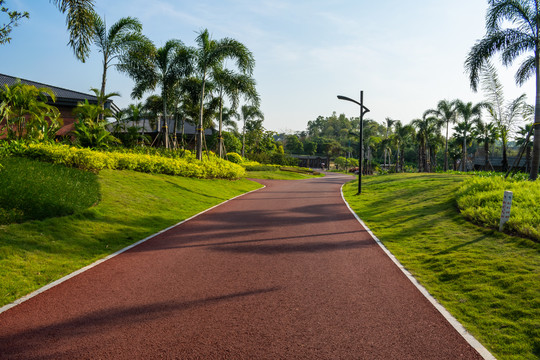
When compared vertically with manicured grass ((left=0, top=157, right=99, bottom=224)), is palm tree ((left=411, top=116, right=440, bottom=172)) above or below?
above

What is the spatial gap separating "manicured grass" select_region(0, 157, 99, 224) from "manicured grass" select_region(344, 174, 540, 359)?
8112mm

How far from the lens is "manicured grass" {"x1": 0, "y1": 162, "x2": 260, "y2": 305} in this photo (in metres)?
5.46

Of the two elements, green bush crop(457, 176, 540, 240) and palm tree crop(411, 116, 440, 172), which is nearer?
green bush crop(457, 176, 540, 240)

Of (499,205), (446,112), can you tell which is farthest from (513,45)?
(446,112)

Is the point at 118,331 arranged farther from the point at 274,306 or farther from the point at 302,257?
the point at 302,257

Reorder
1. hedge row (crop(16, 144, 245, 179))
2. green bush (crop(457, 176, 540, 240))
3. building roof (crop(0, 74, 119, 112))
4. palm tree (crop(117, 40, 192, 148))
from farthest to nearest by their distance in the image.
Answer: palm tree (crop(117, 40, 192, 148)) → building roof (crop(0, 74, 119, 112)) → hedge row (crop(16, 144, 245, 179)) → green bush (crop(457, 176, 540, 240))

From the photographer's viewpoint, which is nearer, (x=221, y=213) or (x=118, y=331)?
(x=118, y=331)

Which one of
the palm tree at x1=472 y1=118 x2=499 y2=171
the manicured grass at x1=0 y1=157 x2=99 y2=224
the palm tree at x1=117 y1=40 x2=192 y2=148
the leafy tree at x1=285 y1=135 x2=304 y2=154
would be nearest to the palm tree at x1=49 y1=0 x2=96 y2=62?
the manicured grass at x1=0 y1=157 x2=99 y2=224

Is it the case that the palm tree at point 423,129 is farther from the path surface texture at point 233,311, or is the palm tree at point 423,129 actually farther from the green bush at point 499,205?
the path surface texture at point 233,311

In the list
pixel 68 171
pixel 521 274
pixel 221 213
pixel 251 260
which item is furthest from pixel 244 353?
pixel 68 171

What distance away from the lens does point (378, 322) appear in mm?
4094

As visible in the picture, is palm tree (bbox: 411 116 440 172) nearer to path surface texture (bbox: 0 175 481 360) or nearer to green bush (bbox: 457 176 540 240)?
green bush (bbox: 457 176 540 240)

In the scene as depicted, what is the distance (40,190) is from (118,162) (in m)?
6.54

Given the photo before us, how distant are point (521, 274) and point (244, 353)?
16.0 feet
